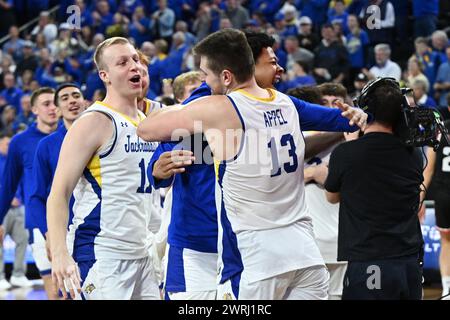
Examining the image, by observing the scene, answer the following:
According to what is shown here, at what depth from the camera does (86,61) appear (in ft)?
60.3

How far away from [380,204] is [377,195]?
0.05 m

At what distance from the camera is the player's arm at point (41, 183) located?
722cm

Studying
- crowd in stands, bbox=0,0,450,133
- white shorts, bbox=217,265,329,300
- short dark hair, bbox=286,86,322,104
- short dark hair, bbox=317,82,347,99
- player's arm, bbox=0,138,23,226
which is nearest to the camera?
white shorts, bbox=217,265,329,300

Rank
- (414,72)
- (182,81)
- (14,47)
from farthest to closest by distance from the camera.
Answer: (14,47)
(414,72)
(182,81)

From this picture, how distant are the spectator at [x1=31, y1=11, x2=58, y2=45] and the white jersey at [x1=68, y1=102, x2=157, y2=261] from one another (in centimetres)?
1540

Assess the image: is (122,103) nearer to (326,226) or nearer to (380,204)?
(380,204)

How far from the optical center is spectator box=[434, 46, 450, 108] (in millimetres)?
14049

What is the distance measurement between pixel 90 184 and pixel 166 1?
49.2 feet

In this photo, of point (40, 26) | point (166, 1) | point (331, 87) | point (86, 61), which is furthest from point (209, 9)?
point (331, 87)

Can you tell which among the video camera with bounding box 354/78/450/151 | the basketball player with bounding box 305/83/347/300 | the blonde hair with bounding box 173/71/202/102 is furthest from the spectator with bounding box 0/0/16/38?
the video camera with bounding box 354/78/450/151

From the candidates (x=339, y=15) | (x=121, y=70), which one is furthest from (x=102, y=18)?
(x=121, y=70)

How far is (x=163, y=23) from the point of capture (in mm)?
19141

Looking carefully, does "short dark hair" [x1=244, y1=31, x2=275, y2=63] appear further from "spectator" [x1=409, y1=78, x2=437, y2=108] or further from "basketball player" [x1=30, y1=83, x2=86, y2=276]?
"spectator" [x1=409, y1=78, x2=437, y2=108]
